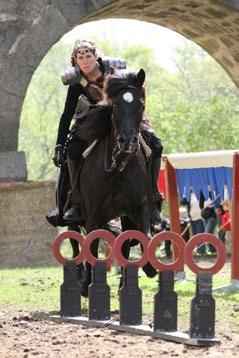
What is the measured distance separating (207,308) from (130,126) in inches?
80.9

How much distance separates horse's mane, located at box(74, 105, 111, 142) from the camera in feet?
30.9

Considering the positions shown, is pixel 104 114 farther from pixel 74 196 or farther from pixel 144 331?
pixel 144 331

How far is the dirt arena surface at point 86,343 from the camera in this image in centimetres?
687

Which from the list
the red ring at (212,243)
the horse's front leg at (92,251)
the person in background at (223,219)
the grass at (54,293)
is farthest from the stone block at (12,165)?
the person in background at (223,219)

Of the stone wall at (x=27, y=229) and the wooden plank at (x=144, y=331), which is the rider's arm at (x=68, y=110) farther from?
the stone wall at (x=27, y=229)

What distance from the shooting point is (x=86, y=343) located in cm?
738

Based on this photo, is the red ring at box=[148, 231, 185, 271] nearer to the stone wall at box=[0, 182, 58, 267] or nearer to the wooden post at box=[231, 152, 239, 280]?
the wooden post at box=[231, 152, 239, 280]

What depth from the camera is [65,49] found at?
53.2 meters

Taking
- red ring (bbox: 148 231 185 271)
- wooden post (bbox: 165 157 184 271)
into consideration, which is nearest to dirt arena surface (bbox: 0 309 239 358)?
→ red ring (bbox: 148 231 185 271)

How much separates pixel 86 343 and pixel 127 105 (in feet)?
7.23

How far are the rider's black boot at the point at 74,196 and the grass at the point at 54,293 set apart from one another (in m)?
0.74

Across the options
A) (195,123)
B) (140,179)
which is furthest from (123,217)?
(195,123)

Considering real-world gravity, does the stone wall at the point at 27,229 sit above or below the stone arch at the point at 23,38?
below

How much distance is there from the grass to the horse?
1.74 ft
